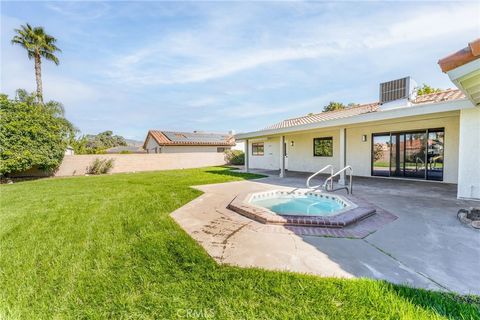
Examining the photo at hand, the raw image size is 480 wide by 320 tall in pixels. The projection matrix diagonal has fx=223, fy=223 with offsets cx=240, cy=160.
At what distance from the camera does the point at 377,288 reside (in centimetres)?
281

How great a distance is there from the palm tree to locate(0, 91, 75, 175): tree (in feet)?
13.9

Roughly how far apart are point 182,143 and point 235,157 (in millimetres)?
6700

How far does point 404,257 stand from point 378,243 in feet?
1.85

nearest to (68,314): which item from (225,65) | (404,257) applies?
(404,257)

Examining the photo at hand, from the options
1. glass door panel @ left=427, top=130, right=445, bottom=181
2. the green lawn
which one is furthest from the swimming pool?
glass door panel @ left=427, top=130, right=445, bottom=181

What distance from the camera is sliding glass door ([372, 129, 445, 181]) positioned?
10.9 meters

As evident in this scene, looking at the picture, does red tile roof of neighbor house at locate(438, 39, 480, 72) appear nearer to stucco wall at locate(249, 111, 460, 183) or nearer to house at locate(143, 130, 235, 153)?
stucco wall at locate(249, 111, 460, 183)

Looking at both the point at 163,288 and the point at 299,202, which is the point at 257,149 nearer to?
the point at 299,202

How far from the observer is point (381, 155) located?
12891mm

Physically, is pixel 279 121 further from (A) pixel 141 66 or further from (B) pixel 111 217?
(B) pixel 111 217

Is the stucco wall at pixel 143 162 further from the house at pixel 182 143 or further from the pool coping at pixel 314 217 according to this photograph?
the pool coping at pixel 314 217

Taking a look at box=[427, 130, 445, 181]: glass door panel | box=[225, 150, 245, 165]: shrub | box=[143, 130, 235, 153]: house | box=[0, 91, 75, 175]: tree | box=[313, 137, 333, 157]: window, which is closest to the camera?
box=[427, 130, 445, 181]: glass door panel

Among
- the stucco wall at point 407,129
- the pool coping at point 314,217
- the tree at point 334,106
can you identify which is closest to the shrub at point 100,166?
the pool coping at point 314,217

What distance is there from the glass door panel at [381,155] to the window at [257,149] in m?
10.5
